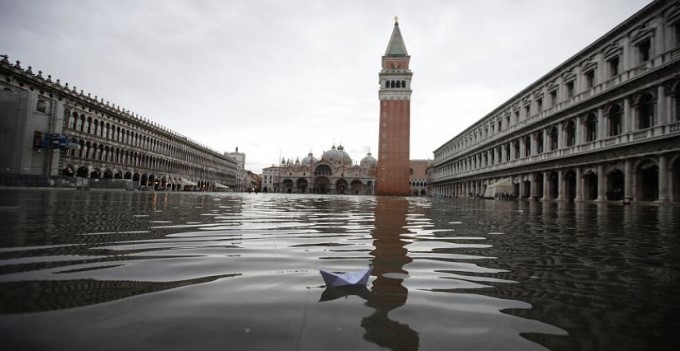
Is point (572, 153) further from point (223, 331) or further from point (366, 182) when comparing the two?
point (366, 182)

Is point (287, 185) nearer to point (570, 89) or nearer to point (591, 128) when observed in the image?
point (570, 89)

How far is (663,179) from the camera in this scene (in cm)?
2067

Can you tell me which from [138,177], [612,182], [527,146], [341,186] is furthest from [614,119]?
[341,186]

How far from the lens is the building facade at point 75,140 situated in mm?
35906

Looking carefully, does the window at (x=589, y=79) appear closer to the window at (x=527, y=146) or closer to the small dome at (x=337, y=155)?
the window at (x=527, y=146)

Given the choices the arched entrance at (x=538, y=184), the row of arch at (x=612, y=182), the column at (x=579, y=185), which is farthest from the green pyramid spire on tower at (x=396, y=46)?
the column at (x=579, y=185)

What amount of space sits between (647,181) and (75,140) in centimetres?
5558

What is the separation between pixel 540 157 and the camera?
34.7 m

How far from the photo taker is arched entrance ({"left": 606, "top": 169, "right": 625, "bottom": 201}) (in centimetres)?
2548

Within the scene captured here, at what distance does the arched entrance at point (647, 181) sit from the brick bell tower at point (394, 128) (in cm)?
4780

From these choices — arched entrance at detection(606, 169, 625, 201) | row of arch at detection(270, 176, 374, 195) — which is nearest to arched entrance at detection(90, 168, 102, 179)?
arched entrance at detection(606, 169, 625, 201)

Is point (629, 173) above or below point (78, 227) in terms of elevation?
above

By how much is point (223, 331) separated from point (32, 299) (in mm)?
1008

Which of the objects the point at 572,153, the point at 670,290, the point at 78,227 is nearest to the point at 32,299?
the point at 670,290
